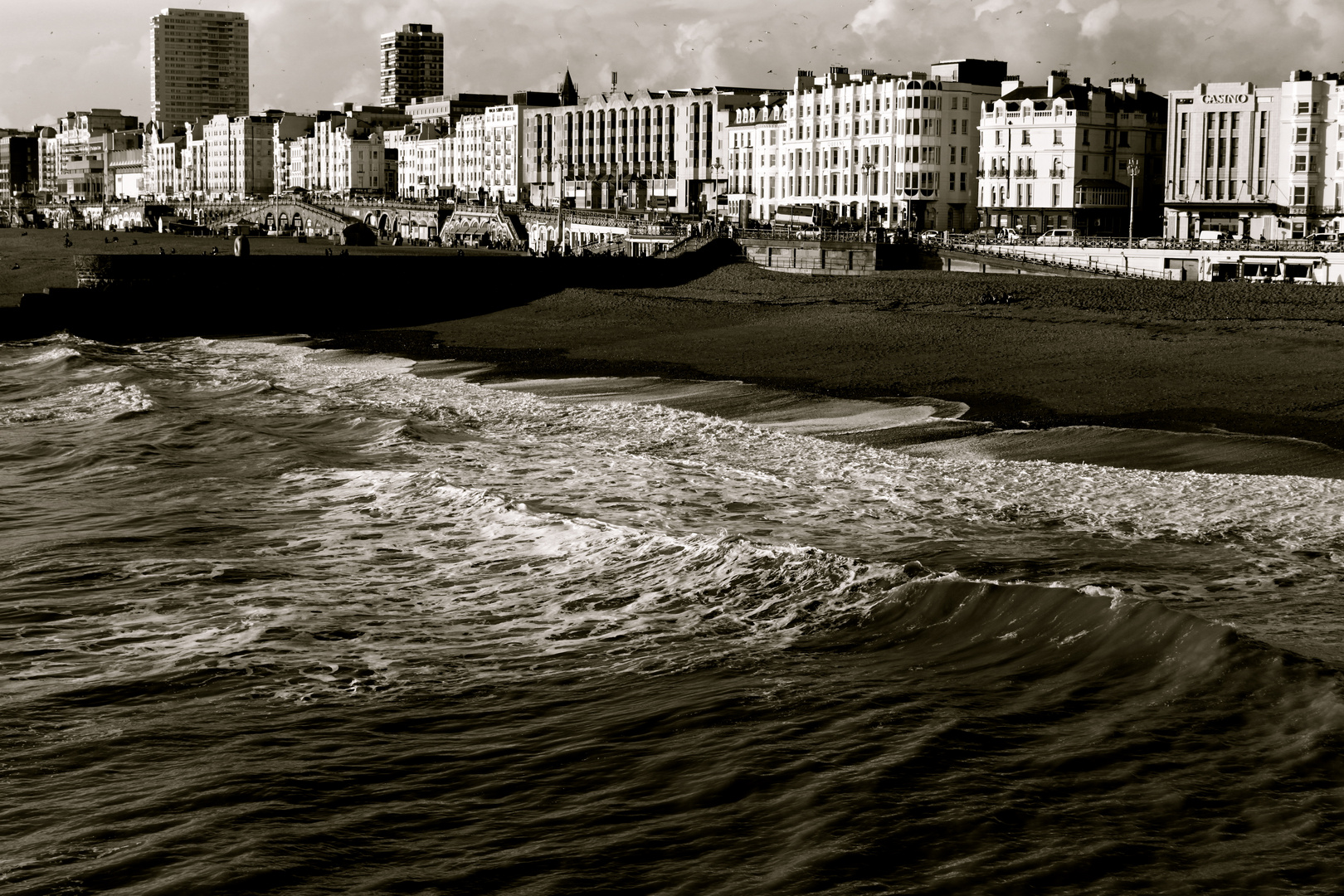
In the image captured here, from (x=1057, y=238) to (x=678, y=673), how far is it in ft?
202

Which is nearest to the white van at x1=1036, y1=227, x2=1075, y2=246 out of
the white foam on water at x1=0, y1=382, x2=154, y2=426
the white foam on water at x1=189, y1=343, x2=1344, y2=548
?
the white foam on water at x1=189, y1=343, x2=1344, y2=548

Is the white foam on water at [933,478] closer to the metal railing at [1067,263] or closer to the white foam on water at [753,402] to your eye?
the white foam on water at [753,402]

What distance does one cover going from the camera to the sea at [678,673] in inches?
317

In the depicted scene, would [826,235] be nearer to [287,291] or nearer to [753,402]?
[287,291]

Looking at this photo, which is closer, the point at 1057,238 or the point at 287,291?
the point at 287,291

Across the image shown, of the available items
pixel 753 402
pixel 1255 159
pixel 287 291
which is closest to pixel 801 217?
pixel 1255 159

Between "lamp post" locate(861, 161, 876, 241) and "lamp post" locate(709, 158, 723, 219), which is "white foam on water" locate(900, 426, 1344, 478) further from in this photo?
"lamp post" locate(709, 158, 723, 219)

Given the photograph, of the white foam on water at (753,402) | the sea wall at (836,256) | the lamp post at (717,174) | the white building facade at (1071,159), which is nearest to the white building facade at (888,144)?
the white building facade at (1071,159)

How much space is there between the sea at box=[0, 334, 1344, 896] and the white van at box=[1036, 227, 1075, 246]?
158 ft

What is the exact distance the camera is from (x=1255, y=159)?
7638cm

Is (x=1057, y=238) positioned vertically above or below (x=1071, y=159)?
below

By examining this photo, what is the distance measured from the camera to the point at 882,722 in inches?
390

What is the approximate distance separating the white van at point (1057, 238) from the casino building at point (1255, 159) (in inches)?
239

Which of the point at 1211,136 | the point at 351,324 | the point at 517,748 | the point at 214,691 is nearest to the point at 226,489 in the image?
the point at 214,691
